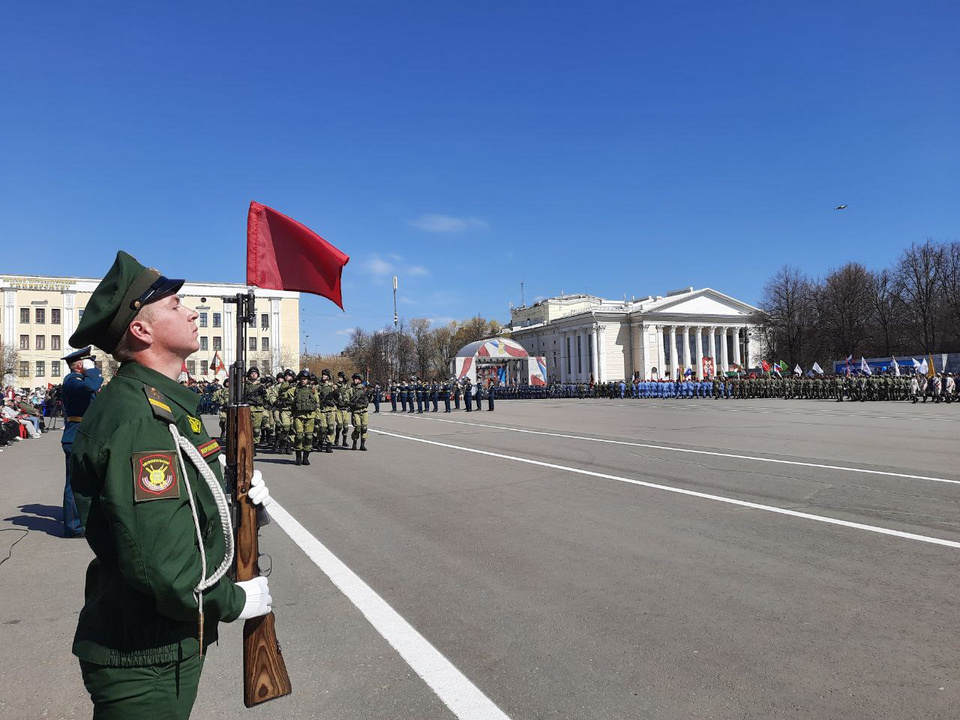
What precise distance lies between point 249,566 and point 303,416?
43.5 feet

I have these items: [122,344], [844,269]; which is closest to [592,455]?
[122,344]

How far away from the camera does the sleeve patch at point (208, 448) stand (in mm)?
2119

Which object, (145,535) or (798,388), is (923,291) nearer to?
(798,388)

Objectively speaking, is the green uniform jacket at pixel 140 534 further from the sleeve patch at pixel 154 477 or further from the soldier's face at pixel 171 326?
the soldier's face at pixel 171 326

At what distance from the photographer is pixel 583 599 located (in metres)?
Result: 5.08

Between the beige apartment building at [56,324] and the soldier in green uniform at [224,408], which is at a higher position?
the beige apartment building at [56,324]

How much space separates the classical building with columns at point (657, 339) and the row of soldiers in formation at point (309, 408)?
80.2 meters

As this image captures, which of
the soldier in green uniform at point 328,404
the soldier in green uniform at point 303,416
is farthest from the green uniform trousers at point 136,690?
the soldier in green uniform at point 328,404

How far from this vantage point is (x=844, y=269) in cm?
7062

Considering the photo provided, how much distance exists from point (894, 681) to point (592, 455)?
35.1ft

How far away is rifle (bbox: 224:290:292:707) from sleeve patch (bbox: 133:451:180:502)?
37 centimetres

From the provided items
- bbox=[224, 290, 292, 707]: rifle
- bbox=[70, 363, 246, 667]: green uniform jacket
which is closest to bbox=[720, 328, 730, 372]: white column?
bbox=[224, 290, 292, 707]: rifle

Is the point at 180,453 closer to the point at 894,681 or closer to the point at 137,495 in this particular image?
the point at 137,495

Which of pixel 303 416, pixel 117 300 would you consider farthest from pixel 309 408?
pixel 117 300
